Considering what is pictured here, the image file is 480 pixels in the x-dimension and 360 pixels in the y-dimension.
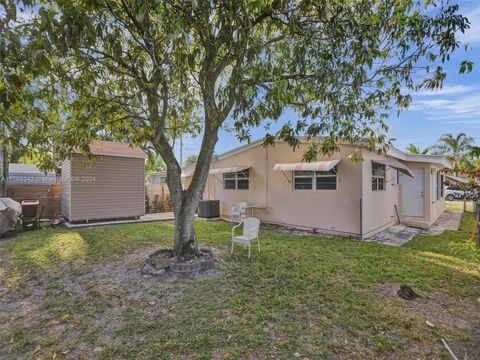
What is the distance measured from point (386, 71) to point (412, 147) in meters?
22.8

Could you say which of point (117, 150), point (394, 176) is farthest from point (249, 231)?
point (394, 176)

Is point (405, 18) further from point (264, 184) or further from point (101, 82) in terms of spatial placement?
point (264, 184)

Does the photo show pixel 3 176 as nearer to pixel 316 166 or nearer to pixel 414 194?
pixel 316 166

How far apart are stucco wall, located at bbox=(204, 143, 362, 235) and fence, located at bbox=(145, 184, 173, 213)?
377 centimetres

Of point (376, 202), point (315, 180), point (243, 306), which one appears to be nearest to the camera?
point (243, 306)

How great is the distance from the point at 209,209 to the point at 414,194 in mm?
10286

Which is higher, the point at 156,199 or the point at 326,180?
the point at 326,180

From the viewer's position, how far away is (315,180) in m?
10.3

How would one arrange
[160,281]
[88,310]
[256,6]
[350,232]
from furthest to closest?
[350,232]
[160,281]
[88,310]
[256,6]

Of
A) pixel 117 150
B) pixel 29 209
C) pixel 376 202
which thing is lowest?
pixel 29 209

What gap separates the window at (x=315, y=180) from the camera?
9852 mm

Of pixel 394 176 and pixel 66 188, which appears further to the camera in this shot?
pixel 394 176

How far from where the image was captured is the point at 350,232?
933 cm

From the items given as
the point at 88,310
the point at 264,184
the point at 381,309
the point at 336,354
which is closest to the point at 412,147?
the point at 264,184
